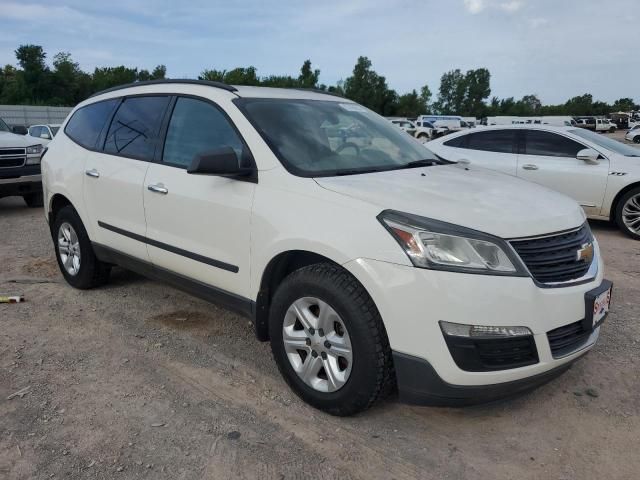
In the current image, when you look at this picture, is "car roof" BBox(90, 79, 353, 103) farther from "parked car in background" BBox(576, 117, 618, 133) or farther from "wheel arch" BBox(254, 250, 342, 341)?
"parked car in background" BBox(576, 117, 618, 133)

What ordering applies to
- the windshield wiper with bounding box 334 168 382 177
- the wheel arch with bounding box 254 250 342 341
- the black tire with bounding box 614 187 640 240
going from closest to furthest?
the wheel arch with bounding box 254 250 342 341 < the windshield wiper with bounding box 334 168 382 177 < the black tire with bounding box 614 187 640 240

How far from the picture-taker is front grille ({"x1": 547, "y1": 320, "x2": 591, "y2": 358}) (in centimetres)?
257

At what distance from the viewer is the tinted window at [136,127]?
12.9ft

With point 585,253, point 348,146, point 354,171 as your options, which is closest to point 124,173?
point 348,146

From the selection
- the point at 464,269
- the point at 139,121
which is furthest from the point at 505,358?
the point at 139,121

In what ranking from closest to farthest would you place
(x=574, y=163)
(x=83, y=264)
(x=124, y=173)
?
1. (x=124, y=173)
2. (x=83, y=264)
3. (x=574, y=163)

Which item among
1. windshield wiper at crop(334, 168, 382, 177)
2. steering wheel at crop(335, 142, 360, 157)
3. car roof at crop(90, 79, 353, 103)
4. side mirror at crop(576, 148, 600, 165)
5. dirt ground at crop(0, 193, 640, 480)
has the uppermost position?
car roof at crop(90, 79, 353, 103)

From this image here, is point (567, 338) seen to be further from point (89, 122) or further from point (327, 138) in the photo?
point (89, 122)

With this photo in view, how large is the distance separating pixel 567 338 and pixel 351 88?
100m

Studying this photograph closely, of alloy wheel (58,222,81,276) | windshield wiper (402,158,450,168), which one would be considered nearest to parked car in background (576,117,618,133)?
windshield wiper (402,158,450,168)

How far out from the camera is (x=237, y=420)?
2.89 m

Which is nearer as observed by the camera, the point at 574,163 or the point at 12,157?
the point at 574,163

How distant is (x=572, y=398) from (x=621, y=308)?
5.88 feet

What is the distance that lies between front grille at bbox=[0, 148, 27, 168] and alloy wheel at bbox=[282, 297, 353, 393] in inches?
311
